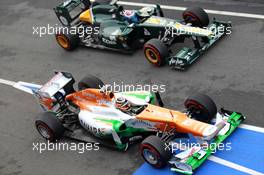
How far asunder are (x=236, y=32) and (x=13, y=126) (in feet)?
20.6

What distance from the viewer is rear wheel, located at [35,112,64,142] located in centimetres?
1066

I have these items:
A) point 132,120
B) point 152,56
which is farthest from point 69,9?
point 132,120

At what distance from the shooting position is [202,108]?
9.80 m

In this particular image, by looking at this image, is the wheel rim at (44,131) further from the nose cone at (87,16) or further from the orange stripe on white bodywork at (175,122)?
the nose cone at (87,16)

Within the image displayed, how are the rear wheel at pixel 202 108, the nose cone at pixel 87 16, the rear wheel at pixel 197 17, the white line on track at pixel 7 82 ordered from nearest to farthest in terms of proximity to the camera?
the rear wheel at pixel 202 108
the rear wheel at pixel 197 17
the white line on track at pixel 7 82
the nose cone at pixel 87 16

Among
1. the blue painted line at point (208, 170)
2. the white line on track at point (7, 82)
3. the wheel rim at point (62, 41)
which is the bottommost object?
the white line on track at point (7, 82)

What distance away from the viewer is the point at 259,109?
1056 centimetres

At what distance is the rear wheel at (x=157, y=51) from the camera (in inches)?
494

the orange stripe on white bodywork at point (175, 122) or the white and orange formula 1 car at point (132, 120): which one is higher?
the orange stripe on white bodywork at point (175, 122)

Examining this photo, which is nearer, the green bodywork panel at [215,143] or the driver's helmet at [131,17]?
the green bodywork panel at [215,143]

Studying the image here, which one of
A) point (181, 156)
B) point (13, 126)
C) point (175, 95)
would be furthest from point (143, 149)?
point (13, 126)

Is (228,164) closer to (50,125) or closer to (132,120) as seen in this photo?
(132,120)

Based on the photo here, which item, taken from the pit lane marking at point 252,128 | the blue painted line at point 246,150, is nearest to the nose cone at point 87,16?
the pit lane marking at point 252,128

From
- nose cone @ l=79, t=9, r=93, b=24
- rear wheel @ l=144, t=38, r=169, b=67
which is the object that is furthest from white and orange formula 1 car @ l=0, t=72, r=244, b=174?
nose cone @ l=79, t=9, r=93, b=24
